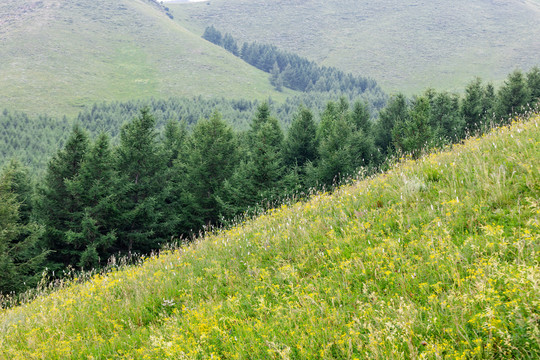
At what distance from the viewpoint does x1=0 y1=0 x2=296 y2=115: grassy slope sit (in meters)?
120

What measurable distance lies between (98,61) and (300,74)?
344 feet

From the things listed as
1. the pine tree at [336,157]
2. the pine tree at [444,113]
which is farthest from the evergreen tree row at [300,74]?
the pine tree at [336,157]

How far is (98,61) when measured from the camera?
152 metres

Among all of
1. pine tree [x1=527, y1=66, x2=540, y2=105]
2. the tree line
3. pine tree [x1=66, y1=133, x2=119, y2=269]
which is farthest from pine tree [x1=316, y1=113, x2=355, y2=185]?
pine tree [x1=527, y1=66, x2=540, y2=105]

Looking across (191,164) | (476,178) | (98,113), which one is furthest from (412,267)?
(98,113)

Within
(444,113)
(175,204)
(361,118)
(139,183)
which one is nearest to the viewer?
(139,183)

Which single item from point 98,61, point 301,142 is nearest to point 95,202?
point 301,142

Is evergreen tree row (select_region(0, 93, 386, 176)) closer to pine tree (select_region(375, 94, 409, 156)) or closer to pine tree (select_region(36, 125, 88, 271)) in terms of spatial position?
pine tree (select_region(375, 94, 409, 156))

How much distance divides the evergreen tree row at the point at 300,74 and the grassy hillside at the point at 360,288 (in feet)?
507

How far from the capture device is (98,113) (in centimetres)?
10769

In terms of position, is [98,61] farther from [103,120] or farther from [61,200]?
[61,200]

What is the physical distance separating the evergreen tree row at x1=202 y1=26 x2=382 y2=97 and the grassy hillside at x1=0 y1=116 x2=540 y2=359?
155 metres

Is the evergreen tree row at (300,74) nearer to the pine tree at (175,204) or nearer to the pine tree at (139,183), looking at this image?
the pine tree at (175,204)

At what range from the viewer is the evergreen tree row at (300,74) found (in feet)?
525
